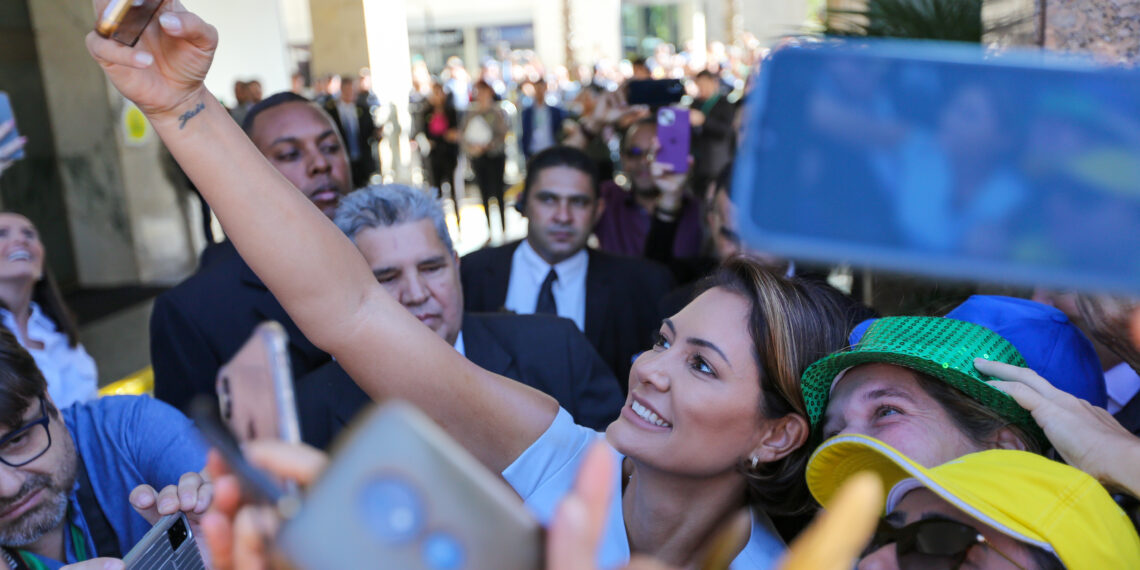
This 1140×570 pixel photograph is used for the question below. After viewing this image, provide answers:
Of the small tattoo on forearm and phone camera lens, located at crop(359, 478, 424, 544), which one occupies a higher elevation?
the small tattoo on forearm

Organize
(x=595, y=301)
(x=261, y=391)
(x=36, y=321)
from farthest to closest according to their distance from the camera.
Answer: (x=595, y=301) → (x=36, y=321) → (x=261, y=391)

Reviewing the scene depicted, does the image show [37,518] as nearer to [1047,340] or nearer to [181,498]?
[181,498]

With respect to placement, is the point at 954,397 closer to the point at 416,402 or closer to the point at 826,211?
the point at 416,402

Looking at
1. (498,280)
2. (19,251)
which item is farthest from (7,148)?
(498,280)

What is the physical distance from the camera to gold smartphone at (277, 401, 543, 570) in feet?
1.82

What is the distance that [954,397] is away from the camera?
5.27 feet

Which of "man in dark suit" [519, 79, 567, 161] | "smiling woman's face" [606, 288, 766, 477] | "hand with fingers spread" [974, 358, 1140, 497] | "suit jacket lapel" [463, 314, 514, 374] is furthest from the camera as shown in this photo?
"man in dark suit" [519, 79, 567, 161]

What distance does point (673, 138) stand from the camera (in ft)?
15.1

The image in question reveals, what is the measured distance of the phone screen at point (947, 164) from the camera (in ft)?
1.86

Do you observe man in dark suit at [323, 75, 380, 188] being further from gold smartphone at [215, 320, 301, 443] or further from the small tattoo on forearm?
gold smartphone at [215, 320, 301, 443]

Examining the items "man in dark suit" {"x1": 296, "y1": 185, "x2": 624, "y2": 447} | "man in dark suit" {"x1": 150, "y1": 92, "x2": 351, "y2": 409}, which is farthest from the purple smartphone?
"man in dark suit" {"x1": 150, "y1": 92, "x2": 351, "y2": 409}

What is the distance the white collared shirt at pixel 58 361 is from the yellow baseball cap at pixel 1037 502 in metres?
2.86

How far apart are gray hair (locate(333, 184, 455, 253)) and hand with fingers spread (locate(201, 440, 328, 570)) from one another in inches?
75.0

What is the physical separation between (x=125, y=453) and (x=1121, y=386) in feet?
7.61
